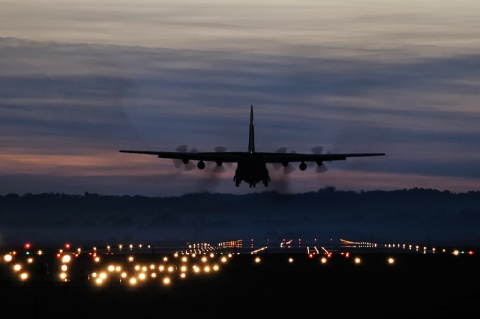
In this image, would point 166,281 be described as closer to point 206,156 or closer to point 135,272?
point 135,272

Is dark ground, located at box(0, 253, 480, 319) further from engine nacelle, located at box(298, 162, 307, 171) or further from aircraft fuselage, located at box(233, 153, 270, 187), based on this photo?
engine nacelle, located at box(298, 162, 307, 171)

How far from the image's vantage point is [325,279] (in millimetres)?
66500

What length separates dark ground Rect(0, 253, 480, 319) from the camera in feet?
144

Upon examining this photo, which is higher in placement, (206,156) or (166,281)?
(206,156)

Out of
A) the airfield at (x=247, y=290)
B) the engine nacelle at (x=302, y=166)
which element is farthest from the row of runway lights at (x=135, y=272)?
the engine nacelle at (x=302, y=166)

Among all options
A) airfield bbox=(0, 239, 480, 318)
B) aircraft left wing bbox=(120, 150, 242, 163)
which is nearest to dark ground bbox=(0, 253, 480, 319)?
airfield bbox=(0, 239, 480, 318)

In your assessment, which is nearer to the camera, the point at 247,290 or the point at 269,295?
the point at 269,295

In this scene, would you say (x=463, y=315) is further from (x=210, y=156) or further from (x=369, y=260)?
(x=210, y=156)

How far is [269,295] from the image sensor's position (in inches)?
2100

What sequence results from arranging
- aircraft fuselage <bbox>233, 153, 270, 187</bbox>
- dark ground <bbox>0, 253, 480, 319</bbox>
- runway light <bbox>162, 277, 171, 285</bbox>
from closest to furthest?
dark ground <bbox>0, 253, 480, 319</bbox> < runway light <bbox>162, 277, 171, 285</bbox> < aircraft fuselage <bbox>233, 153, 270, 187</bbox>

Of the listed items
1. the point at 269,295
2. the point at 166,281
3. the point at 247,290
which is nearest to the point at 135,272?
the point at 166,281

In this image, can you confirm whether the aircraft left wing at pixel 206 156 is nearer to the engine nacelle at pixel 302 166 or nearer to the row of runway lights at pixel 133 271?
the engine nacelle at pixel 302 166

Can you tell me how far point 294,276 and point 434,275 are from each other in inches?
391

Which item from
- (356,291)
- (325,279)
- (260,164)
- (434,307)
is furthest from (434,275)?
(260,164)
